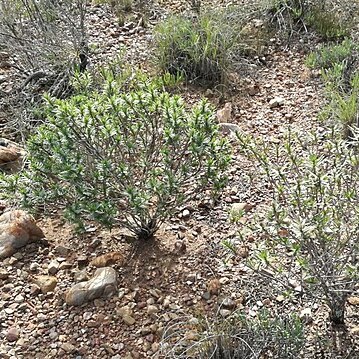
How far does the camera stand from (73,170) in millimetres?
2436

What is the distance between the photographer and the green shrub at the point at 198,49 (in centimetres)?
416

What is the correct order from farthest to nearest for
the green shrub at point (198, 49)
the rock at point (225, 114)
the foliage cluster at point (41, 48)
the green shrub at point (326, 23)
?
the green shrub at point (326, 23), the green shrub at point (198, 49), the foliage cluster at point (41, 48), the rock at point (225, 114)

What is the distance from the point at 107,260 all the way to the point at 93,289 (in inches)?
7.8

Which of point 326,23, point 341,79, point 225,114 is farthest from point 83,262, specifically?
point 326,23

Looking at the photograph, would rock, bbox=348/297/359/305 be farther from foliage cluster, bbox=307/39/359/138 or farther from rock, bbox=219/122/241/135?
rock, bbox=219/122/241/135

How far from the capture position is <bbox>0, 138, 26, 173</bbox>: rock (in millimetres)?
3471

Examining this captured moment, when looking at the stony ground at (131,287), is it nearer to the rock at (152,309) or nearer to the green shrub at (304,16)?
the rock at (152,309)

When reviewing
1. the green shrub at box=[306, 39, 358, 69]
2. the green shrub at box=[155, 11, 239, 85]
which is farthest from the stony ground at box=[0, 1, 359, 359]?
the green shrub at box=[306, 39, 358, 69]

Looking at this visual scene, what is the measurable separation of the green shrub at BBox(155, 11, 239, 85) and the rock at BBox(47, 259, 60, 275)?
176cm

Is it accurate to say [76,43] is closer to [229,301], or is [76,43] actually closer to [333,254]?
[229,301]

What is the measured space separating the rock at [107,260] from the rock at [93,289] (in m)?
0.11

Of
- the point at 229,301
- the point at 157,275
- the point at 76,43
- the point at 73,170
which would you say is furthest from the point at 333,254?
the point at 76,43

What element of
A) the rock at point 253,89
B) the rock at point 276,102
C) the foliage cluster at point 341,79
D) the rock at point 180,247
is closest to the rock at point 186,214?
the rock at point 180,247

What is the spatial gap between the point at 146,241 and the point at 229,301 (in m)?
0.52
